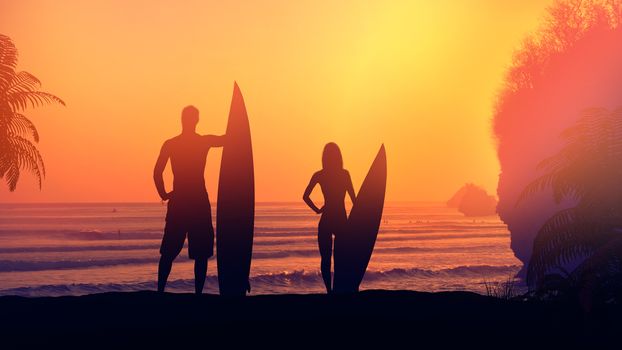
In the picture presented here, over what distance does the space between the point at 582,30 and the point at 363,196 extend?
1907 cm

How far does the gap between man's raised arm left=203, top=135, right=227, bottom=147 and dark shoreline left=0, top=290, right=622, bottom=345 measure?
2.30m

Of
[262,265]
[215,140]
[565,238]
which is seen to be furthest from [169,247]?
[262,265]

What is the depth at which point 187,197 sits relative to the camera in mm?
10664

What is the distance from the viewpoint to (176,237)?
10641mm

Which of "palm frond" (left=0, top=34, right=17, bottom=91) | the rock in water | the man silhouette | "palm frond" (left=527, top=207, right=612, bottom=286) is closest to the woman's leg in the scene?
the man silhouette

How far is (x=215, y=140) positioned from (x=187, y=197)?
979 mm

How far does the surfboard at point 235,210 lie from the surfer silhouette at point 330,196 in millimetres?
1259

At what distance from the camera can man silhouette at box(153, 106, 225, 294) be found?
10664mm

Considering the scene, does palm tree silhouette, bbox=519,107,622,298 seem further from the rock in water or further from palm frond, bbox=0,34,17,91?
the rock in water

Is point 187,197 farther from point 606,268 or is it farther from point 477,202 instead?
point 477,202

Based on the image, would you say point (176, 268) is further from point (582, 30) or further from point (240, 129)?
point (240, 129)

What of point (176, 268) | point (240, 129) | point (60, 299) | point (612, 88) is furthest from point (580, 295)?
point (176, 268)

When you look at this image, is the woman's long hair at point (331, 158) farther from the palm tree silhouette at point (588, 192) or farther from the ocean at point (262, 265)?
the ocean at point (262, 265)

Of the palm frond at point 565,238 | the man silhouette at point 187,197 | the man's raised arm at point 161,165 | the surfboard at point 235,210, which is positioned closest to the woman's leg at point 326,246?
the surfboard at point 235,210
